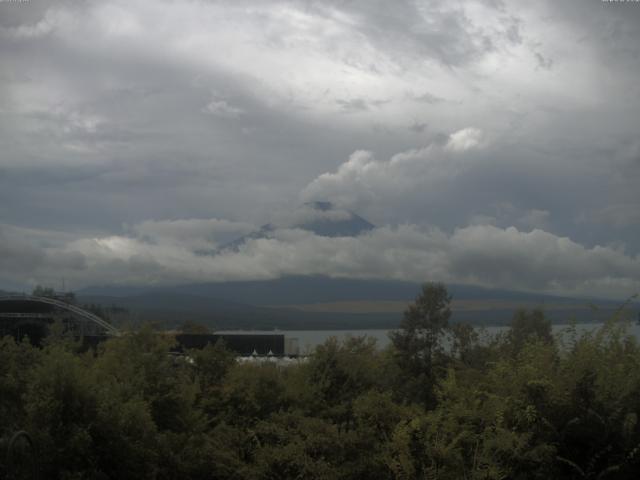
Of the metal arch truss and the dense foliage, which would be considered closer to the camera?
the dense foliage

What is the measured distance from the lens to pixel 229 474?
1739 cm

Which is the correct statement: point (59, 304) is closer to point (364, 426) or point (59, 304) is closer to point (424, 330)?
point (424, 330)

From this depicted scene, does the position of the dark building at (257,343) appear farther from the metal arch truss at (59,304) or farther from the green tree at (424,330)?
the green tree at (424,330)

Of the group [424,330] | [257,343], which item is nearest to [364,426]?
[424,330]

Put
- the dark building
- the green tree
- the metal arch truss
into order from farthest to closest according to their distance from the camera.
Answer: the metal arch truss, the dark building, the green tree

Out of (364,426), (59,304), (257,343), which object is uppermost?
(59,304)

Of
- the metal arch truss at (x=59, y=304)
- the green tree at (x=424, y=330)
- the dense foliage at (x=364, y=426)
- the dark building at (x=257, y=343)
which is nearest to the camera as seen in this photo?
the dense foliage at (x=364, y=426)

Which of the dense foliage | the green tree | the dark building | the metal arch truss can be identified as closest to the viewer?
A: the dense foliage

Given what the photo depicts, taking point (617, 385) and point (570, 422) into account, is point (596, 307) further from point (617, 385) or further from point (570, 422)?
point (570, 422)

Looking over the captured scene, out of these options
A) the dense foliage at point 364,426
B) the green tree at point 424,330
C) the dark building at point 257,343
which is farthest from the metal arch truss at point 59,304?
the dense foliage at point 364,426

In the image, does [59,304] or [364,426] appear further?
[59,304]

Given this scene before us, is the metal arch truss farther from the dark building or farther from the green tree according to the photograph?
the green tree

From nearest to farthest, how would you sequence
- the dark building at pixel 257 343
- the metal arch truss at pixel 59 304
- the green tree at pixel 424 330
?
the green tree at pixel 424 330
the dark building at pixel 257 343
the metal arch truss at pixel 59 304

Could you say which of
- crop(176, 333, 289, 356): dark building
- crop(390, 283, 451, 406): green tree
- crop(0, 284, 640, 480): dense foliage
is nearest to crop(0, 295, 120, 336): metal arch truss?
crop(176, 333, 289, 356): dark building
